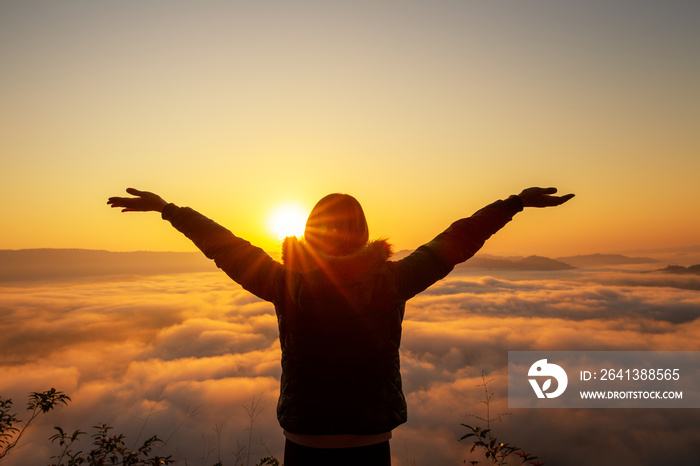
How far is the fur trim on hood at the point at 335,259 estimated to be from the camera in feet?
6.78

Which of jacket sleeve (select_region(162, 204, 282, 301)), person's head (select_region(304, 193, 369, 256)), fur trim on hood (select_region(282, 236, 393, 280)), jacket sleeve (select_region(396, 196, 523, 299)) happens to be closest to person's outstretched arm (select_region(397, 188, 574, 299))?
jacket sleeve (select_region(396, 196, 523, 299))

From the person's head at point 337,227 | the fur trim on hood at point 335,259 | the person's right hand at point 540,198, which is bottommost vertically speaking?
the fur trim on hood at point 335,259

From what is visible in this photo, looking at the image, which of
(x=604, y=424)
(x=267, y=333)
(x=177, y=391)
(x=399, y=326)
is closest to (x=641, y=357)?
(x=604, y=424)

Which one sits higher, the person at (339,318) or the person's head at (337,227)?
the person's head at (337,227)

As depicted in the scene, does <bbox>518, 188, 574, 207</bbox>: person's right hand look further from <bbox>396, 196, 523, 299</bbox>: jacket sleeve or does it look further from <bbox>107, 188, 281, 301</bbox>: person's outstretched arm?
<bbox>107, 188, 281, 301</bbox>: person's outstretched arm

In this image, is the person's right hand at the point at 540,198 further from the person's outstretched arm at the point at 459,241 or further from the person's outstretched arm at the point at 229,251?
the person's outstretched arm at the point at 229,251

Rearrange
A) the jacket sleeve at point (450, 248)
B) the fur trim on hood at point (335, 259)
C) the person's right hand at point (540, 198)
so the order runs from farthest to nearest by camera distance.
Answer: the person's right hand at point (540, 198) → the jacket sleeve at point (450, 248) → the fur trim on hood at point (335, 259)

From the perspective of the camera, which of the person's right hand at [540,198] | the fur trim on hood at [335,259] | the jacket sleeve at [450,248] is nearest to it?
the fur trim on hood at [335,259]

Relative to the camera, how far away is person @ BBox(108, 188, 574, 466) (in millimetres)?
Result: 2109

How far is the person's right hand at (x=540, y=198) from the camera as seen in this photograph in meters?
2.59

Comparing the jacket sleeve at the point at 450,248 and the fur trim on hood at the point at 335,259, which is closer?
the fur trim on hood at the point at 335,259

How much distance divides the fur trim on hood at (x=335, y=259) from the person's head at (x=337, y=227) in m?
0.08

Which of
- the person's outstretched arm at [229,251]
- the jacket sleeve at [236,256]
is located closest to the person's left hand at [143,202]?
the person's outstretched arm at [229,251]

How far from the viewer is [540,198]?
261 centimetres
